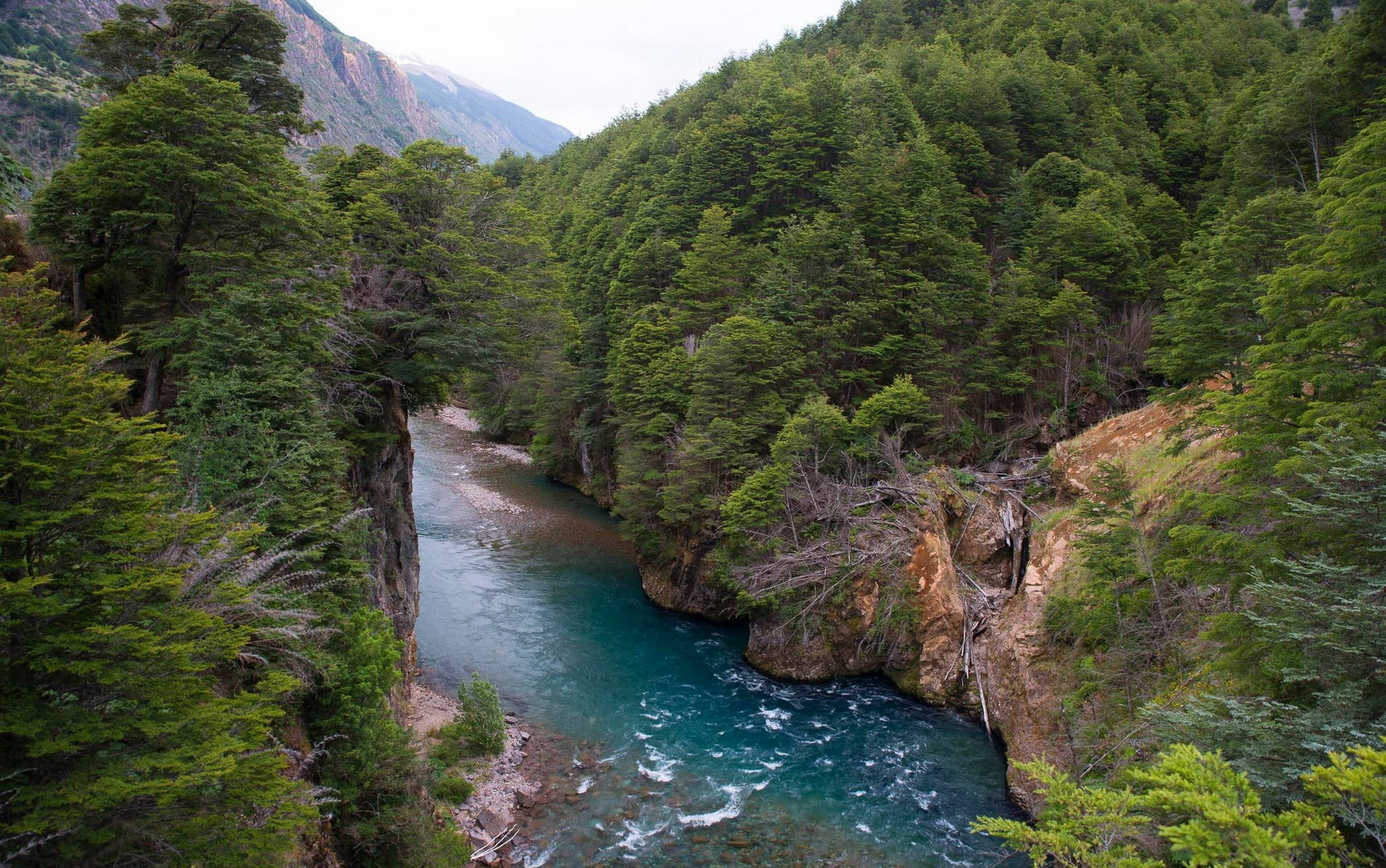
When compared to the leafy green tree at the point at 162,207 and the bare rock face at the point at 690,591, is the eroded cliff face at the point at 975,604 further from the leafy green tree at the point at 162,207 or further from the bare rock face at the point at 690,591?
the leafy green tree at the point at 162,207

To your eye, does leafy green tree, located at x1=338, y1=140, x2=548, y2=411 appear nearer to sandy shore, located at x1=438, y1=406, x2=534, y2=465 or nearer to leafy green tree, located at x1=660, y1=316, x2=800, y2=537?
leafy green tree, located at x1=660, y1=316, x2=800, y2=537

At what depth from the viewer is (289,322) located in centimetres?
1203

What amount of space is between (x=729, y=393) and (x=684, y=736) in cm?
1203

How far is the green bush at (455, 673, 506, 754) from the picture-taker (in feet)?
48.8

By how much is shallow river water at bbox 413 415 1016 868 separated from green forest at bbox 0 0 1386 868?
88.6 inches

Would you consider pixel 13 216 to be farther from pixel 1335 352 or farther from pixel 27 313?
pixel 1335 352

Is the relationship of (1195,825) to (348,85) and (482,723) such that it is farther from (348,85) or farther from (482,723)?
(348,85)

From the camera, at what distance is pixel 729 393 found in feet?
78.0

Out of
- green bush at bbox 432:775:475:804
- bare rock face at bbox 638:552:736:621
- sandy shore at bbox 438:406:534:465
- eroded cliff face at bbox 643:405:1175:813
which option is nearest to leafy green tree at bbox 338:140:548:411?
green bush at bbox 432:775:475:804

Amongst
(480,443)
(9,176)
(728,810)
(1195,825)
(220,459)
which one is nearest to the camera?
(1195,825)

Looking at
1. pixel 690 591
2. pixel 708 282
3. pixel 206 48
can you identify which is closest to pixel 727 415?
pixel 690 591

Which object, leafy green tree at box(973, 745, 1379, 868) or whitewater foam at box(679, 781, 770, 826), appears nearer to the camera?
leafy green tree at box(973, 745, 1379, 868)

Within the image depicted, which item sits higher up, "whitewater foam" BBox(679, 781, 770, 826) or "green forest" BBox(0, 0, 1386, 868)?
A: "green forest" BBox(0, 0, 1386, 868)

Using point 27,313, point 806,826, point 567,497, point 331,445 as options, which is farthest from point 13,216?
point 567,497
